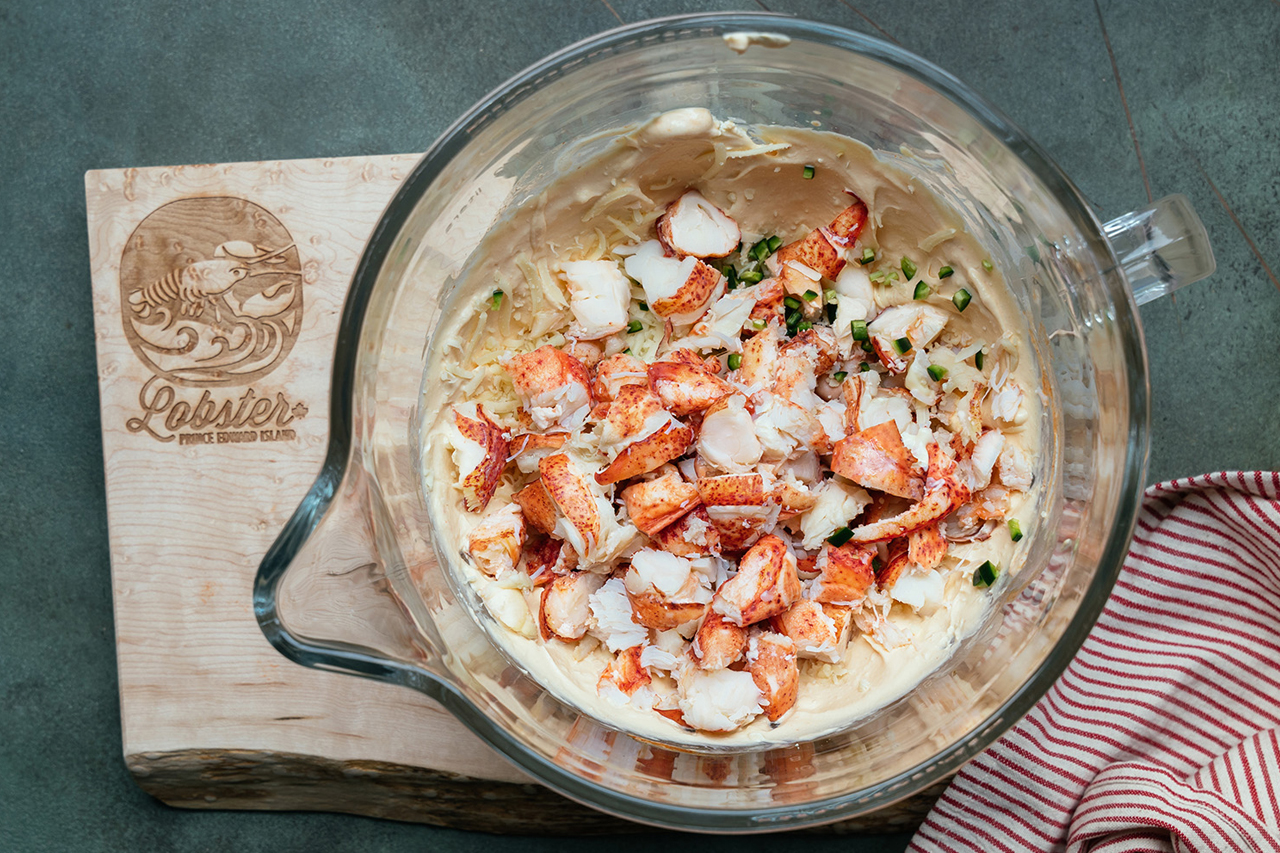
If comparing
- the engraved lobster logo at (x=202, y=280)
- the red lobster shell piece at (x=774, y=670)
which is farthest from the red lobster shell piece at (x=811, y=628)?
the engraved lobster logo at (x=202, y=280)

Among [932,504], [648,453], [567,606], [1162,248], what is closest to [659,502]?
[648,453]

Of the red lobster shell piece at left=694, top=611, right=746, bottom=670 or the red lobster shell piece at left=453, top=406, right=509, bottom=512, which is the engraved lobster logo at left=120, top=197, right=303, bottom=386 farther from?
the red lobster shell piece at left=694, top=611, right=746, bottom=670

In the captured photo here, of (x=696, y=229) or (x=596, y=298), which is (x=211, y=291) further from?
(x=696, y=229)

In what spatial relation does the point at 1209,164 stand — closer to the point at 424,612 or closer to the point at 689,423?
the point at 689,423

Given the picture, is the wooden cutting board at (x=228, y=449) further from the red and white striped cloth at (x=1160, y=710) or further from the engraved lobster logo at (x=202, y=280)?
the red and white striped cloth at (x=1160, y=710)

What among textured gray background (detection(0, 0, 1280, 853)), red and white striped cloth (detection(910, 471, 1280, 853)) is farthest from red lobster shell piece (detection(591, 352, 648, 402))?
red and white striped cloth (detection(910, 471, 1280, 853))

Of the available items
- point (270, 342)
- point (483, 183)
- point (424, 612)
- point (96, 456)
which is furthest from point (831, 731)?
point (96, 456)
